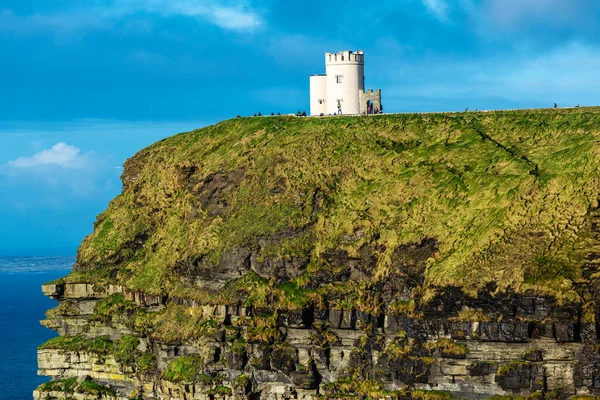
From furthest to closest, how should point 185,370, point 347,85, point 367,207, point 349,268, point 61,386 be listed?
1. point 347,85
2. point 61,386
3. point 185,370
4. point 367,207
5. point 349,268

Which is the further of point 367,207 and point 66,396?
point 66,396

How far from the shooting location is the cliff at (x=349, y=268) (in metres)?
117

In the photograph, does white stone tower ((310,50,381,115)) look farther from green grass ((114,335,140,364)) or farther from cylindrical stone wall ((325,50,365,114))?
green grass ((114,335,140,364))

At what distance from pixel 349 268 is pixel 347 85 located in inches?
1496

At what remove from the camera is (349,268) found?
5143 inches

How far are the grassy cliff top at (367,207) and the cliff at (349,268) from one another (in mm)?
203

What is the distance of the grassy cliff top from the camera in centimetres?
11870

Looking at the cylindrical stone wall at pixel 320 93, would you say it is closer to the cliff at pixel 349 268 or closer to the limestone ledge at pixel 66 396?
the cliff at pixel 349 268

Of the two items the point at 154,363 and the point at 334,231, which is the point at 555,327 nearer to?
the point at 334,231

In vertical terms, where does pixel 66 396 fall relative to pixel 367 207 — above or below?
below

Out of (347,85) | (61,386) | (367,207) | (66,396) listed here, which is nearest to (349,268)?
(367,207)

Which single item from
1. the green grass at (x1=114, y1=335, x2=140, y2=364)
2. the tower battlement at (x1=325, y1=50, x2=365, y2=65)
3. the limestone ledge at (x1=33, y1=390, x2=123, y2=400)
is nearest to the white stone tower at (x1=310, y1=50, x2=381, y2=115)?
the tower battlement at (x1=325, y1=50, x2=365, y2=65)

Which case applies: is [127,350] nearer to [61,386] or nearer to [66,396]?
[66,396]

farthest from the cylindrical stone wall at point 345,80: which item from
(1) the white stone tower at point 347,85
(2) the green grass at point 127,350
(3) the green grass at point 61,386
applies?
(3) the green grass at point 61,386
